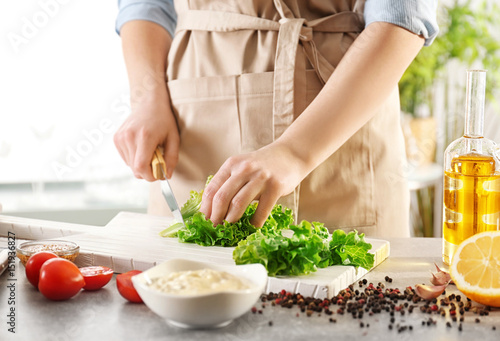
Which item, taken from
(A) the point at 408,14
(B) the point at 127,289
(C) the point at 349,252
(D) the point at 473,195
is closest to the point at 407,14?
(A) the point at 408,14

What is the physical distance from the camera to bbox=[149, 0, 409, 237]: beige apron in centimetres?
168

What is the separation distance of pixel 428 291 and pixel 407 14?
73 centimetres

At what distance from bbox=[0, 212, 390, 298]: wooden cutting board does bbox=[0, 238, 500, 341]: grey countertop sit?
86 mm

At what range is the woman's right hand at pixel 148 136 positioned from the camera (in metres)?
1.73

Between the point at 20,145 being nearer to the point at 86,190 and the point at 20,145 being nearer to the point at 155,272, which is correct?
the point at 86,190

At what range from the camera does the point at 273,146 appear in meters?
1.46

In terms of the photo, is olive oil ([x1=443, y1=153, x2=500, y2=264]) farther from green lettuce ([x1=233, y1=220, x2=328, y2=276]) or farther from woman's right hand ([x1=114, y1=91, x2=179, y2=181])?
woman's right hand ([x1=114, y1=91, x2=179, y2=181])

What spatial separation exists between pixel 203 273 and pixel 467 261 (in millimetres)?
483

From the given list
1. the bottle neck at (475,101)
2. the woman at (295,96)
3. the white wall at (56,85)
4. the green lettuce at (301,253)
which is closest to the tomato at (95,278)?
the green lettuce at (301,253)

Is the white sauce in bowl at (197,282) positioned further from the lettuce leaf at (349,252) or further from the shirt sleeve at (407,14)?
the shirt sleeve at (407,14)

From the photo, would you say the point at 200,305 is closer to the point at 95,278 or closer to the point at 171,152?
the point at 95,278

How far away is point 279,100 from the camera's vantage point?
5.48 feet

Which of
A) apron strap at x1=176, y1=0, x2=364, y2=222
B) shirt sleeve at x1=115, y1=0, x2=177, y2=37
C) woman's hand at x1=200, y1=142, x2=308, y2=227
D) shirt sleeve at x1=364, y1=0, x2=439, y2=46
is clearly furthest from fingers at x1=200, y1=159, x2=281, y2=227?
shirt sleeve at x1=115, y1=0, x2=177, y2=37

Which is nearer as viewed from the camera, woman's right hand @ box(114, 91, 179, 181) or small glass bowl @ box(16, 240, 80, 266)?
small glass bowl @ box(16, 240, 80, 266)
